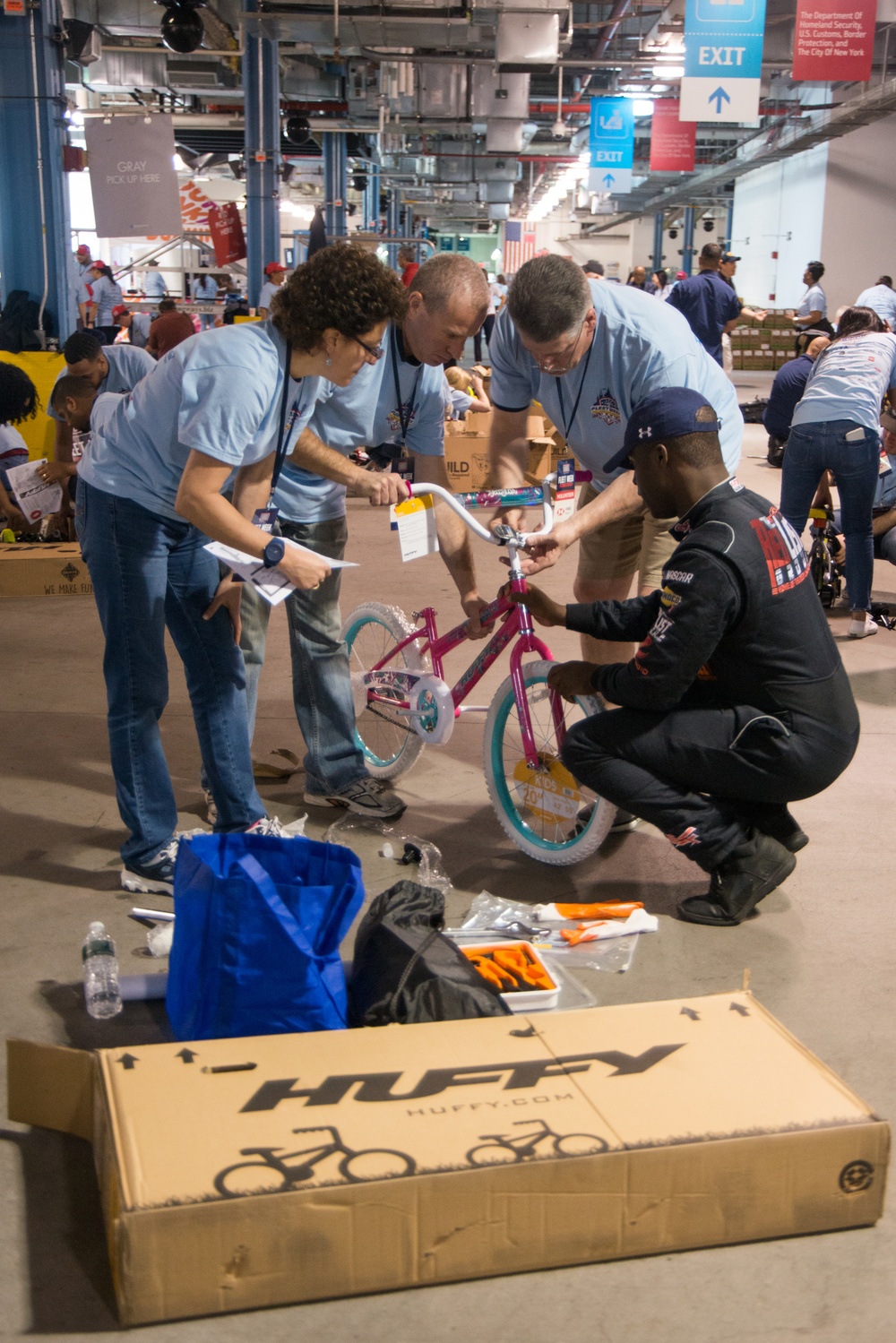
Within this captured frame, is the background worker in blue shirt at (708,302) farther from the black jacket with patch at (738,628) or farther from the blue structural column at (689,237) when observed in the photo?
the blue structural column at (689,237)

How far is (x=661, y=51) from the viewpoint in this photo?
17.3 m

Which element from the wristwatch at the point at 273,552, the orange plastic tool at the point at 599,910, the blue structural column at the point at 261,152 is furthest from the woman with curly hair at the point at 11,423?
the blue structural column at the point at 261,152

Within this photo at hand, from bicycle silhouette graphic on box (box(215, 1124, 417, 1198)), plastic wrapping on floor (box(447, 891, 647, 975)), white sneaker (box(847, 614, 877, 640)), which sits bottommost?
white sneaker (box(847, 614, 877, 640))

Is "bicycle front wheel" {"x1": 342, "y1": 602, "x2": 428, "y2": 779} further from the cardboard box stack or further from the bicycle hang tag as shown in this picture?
the cardboard box stack

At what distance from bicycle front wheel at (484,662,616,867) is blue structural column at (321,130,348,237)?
16.6 m

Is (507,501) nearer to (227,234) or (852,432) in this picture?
(852,432)

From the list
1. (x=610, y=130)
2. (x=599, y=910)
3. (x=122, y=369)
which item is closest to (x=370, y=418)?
(x=599, y=910)

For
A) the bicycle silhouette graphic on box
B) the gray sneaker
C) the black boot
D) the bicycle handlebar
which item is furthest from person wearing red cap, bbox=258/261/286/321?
the bicycle silhouette graphic on box

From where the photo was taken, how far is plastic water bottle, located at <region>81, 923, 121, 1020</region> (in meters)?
2.67

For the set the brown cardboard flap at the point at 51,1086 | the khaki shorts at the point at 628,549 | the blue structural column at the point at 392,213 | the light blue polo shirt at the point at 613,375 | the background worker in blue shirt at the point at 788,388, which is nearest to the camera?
the brown cardboard flap at the point at 51,1086

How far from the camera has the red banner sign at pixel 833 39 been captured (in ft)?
35.9

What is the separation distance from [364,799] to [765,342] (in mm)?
21900

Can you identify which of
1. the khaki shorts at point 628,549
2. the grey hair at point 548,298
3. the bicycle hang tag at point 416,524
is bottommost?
the khaki shorts at point 628,549

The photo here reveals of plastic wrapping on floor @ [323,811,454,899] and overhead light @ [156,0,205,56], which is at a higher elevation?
overhead light @ [156,0,205,56]
